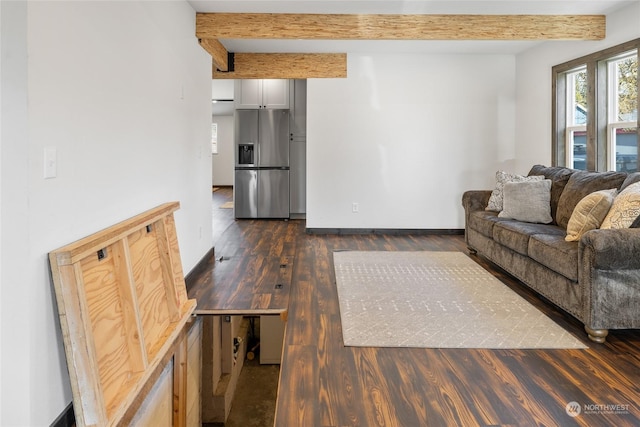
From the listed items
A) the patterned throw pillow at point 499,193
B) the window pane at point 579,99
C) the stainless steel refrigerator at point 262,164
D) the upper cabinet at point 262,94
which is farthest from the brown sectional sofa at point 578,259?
the upper cabinet at point 262,94

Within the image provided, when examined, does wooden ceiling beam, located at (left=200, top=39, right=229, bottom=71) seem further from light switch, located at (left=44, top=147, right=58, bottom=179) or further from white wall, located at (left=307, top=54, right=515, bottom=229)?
light switch, located at (left=44, top=147, right=58, bottom=179)

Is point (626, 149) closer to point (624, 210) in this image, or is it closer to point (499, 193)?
point (499, 193)

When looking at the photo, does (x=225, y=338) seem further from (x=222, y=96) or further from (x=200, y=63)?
(x=222, y=96)

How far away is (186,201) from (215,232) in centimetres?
247

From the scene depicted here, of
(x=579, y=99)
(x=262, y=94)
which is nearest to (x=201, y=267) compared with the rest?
(x=262, y=94)

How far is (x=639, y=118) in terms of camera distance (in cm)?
384

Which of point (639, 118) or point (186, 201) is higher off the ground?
point (639, 118)

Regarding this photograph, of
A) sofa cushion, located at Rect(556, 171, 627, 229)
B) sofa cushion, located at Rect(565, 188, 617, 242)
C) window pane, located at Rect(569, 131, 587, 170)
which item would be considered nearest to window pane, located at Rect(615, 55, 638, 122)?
window pane, located at Rect(569, 131, 587, 170)

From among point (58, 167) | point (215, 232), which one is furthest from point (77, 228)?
point (215, 232)

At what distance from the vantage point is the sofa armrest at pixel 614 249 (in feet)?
7.65

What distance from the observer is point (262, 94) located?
7129 millimetres

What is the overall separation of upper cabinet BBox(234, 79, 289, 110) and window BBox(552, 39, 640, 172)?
4.04 metres

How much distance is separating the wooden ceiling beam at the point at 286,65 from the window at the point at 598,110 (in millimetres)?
2725

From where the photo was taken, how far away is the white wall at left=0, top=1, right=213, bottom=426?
146 cm
